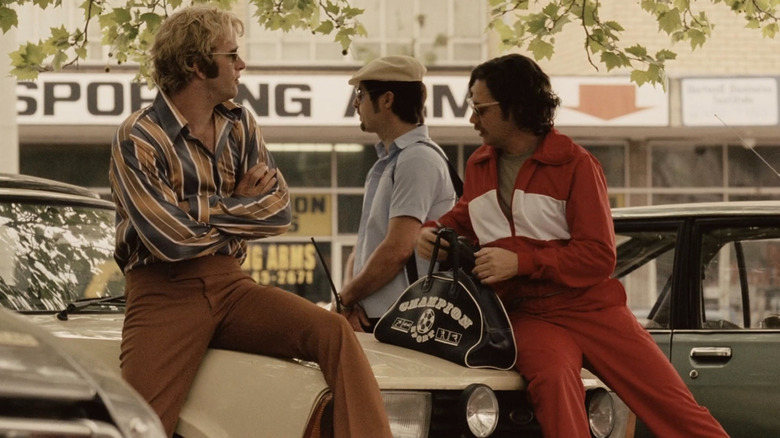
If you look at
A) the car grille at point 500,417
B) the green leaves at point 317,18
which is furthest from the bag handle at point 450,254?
the green leaves at point 317,18

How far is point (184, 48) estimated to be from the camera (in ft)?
13.9

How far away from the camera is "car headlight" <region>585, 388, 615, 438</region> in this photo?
14.5 ft

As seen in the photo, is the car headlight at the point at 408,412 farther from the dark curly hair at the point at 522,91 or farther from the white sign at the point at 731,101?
the white sign at the point at 731,101

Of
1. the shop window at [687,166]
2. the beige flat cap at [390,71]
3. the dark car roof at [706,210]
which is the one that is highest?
the beige flat cap at [390,71]

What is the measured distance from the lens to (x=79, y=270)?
16.9 ft

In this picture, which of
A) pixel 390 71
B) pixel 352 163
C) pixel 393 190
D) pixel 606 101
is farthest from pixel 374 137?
pixel 393 190

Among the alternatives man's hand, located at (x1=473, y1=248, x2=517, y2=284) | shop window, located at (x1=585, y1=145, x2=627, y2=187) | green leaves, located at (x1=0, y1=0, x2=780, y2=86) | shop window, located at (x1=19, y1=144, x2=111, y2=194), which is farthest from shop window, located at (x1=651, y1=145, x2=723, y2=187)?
man's hand, located at (x1=473, y1=248, x2=517, y2=284)

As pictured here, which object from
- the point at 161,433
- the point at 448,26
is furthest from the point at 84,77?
the point at 161,433

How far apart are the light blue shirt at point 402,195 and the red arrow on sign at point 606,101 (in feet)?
45.9

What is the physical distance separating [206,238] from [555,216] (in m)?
1.24

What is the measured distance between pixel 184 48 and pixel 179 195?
500 mm

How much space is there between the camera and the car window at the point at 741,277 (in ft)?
21.3

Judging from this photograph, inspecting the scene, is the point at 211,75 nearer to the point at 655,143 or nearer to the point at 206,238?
the point at 206,238

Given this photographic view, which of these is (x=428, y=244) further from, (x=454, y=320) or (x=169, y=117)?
(x=169, y=117)
